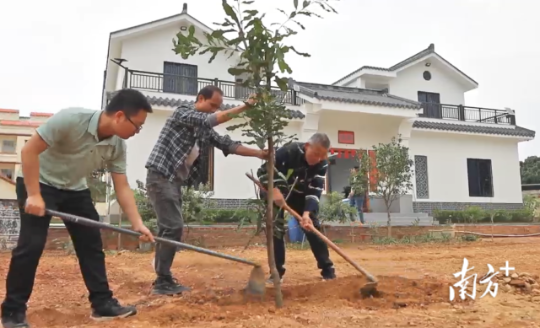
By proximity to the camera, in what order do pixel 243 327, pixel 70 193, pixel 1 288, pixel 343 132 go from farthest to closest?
1. pixel 343 132
2. pixel 1 288
3. pixel 70 193
4. pixel 243 327

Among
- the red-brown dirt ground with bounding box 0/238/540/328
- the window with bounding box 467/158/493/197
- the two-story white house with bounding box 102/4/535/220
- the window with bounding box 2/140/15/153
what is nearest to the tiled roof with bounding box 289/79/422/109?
the two-story white house with bounding box 102/4/535/220

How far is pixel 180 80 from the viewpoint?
14.7m

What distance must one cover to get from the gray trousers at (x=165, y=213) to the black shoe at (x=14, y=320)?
1.15 metres

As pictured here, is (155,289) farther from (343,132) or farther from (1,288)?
(343,132)

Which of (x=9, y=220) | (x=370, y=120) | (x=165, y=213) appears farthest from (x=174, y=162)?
(x=370, y=120)

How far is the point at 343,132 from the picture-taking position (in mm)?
15383

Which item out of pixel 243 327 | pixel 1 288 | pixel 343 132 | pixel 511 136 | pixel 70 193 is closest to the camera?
pixel 243 327

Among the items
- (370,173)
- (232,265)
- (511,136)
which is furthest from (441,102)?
(232,265)

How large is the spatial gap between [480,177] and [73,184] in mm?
16721

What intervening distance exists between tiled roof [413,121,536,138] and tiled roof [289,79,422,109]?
91 cm

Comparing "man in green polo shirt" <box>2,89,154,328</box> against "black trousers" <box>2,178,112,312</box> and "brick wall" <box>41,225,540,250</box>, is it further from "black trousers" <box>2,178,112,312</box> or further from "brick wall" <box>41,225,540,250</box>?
"brick wall" <box>41,225,540,250</box>

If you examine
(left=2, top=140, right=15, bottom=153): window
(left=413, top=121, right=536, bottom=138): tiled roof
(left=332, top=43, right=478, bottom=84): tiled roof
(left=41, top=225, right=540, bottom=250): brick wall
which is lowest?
(left=41, top=225, right=540, bottom=250): brick wall

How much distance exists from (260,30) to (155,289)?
2141 millimetres

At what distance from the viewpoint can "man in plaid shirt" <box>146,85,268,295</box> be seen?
3.74 meters
